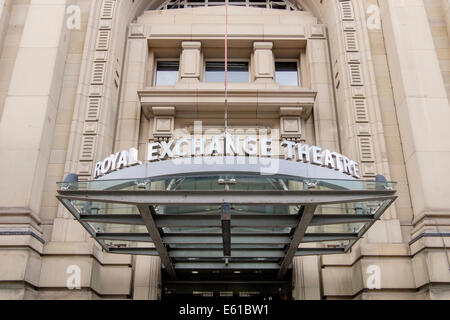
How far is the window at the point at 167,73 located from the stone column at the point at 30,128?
3548 mm

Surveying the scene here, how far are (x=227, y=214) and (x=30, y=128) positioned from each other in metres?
6.60

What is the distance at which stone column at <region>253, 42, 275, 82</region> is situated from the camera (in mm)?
15375

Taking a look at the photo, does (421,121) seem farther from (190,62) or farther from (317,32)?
(190,62)

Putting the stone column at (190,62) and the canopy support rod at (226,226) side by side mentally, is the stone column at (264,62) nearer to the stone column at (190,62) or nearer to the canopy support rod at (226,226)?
the stone column at (190,62)

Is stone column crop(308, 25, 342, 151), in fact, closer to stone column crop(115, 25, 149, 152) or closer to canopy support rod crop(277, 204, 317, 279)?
canopy support rod crop(277, 204, 317, 279)

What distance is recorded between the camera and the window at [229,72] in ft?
53.5

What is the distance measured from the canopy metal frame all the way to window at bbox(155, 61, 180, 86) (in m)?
7.06

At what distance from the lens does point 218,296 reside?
12.6 m

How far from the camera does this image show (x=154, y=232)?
9.42m

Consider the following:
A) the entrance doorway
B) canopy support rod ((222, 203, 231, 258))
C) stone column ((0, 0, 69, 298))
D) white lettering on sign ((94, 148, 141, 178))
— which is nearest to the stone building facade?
stone column ((0, 0, 69, 298))

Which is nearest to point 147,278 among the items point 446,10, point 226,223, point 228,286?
point 228,286

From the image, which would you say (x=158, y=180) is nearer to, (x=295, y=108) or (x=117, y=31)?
(x=295, y=108)

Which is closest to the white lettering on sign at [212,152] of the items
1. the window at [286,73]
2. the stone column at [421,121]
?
the stone column at [421,121]

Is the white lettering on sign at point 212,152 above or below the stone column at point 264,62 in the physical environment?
below
